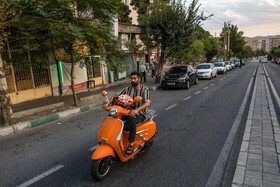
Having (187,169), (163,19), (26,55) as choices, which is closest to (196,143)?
(187,169)

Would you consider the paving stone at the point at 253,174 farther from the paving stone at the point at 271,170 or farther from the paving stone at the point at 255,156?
the paving stone at the point at 255,156

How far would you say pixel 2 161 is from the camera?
13.4ft

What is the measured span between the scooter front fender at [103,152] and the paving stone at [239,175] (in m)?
1.97

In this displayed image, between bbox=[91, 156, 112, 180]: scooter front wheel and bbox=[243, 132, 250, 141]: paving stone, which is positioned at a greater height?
bbox=[91, 156, 112, 180]: scooter front wheel

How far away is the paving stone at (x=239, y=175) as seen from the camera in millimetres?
2941

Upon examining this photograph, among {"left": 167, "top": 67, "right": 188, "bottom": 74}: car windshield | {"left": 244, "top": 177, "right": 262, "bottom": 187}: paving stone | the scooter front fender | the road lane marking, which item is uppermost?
{"left": 167, "top": 67, "right": 188, "bottom": 74}: car windshield

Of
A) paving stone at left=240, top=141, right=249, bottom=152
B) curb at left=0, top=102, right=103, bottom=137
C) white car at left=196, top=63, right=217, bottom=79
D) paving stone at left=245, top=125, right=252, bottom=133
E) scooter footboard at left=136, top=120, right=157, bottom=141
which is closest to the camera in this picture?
scooter footboard at left=136, top=120, right=157, bottom=141

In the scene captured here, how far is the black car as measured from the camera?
13233 mm

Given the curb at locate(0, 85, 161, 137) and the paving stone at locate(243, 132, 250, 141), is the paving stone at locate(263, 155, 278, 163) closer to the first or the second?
the paving stone at locate(243, 132, 250, 141)

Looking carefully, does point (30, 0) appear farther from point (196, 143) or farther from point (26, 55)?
point (196, 143)

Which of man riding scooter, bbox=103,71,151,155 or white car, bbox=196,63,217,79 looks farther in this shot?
white car, bbox=196,63,217,79

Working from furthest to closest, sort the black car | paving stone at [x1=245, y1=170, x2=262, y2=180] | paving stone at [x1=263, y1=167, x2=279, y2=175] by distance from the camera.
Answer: the black car, paving stone at [x1=263, y1=167, x2=279, y2=175], paving stone at [x1=245, y1=170, x2=262, y2=180]

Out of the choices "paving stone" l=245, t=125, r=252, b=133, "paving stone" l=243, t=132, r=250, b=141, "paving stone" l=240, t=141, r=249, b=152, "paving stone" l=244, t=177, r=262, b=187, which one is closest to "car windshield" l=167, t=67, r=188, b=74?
"paving stone" l=245, t=125, r=252, b=133

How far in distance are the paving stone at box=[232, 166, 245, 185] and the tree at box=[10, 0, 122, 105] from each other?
6.38 m
